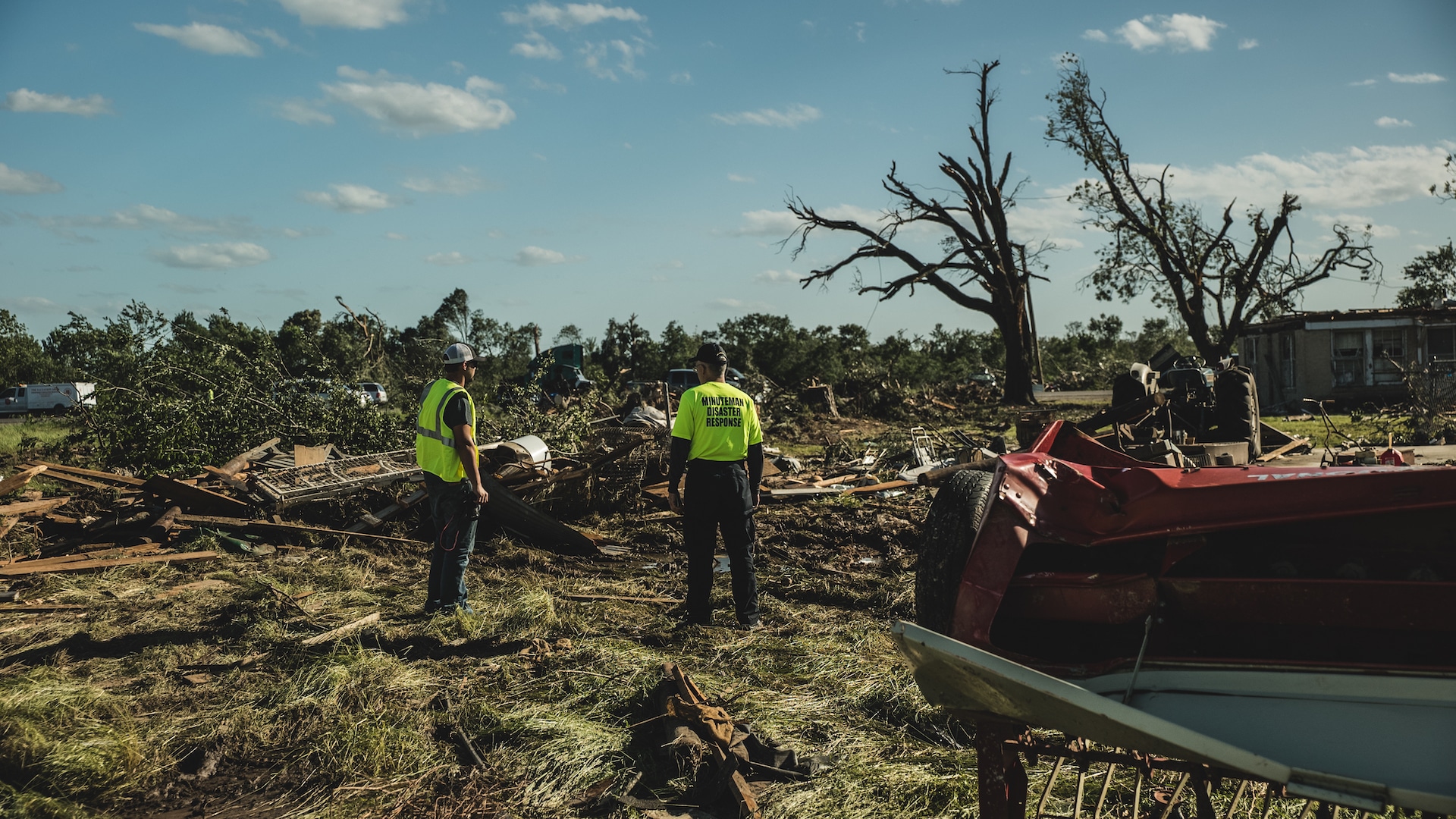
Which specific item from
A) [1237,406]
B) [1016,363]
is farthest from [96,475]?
[1016,363]

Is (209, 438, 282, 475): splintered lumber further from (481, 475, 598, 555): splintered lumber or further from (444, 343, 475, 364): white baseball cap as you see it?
(444, 343, 475, 364): white baseball cap

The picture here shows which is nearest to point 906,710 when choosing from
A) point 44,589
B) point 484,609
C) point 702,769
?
point 702,769

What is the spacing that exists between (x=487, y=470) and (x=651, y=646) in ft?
13.8

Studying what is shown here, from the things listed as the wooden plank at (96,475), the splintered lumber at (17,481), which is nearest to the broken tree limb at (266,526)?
the wooden plank at (96,475)

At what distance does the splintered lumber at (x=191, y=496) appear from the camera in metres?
8.71

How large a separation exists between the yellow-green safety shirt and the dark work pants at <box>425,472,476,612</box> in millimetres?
1551

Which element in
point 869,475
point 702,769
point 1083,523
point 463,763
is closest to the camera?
point 1083,523

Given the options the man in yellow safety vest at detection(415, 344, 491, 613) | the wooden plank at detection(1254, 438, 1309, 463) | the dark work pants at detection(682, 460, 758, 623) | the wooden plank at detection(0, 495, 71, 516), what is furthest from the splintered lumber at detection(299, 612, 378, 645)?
the wooden plank at detection(1254, 438, 1309, 463)

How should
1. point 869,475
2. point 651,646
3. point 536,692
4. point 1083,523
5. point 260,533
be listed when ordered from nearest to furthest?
point 1083,523 < point 536,692 < point 651,646 < point 260,533 < point 869,475

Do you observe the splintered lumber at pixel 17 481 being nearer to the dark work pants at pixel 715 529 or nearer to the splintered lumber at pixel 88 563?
the splintered lumber at pixel 88 563

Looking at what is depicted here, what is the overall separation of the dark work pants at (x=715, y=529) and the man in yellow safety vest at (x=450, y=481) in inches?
57.6

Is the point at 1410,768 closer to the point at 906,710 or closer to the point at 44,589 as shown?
the point at 906,710

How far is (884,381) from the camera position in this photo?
26.3 metres

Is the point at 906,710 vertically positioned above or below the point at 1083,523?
below
